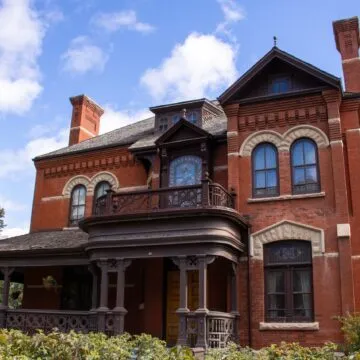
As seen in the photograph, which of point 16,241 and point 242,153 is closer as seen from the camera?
point 242,153

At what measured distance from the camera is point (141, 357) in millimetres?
6887

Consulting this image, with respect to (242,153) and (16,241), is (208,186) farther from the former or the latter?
(16,241)

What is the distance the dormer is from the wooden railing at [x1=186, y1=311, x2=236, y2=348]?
778 cm

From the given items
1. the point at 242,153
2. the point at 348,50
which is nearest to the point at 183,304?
the point at 242,153

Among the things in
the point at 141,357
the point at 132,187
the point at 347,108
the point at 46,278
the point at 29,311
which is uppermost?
the point at 347,108

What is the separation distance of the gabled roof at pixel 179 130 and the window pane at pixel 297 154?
3.01 metres

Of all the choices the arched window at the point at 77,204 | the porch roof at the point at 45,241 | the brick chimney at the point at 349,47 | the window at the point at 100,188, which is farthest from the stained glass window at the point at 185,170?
the brick chimney at the point at 349,47

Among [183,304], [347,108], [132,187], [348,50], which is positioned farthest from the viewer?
[132,187]

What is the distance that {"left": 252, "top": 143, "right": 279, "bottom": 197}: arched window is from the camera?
16.3m

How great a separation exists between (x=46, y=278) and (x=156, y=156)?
6.19 m

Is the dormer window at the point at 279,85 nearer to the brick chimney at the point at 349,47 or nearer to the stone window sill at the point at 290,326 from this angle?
the brick chimney at the point at 349,47

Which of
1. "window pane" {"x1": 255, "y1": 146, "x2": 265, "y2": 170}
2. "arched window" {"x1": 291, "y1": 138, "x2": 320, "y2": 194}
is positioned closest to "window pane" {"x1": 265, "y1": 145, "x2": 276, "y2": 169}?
"window pane" {"x1": 255, "y1": 146, "x2": 265, "y2": 170}

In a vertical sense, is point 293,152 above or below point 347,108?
below

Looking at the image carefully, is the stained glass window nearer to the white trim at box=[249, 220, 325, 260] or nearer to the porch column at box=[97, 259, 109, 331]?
the white trim at box=[249, 220, 325, 260]
